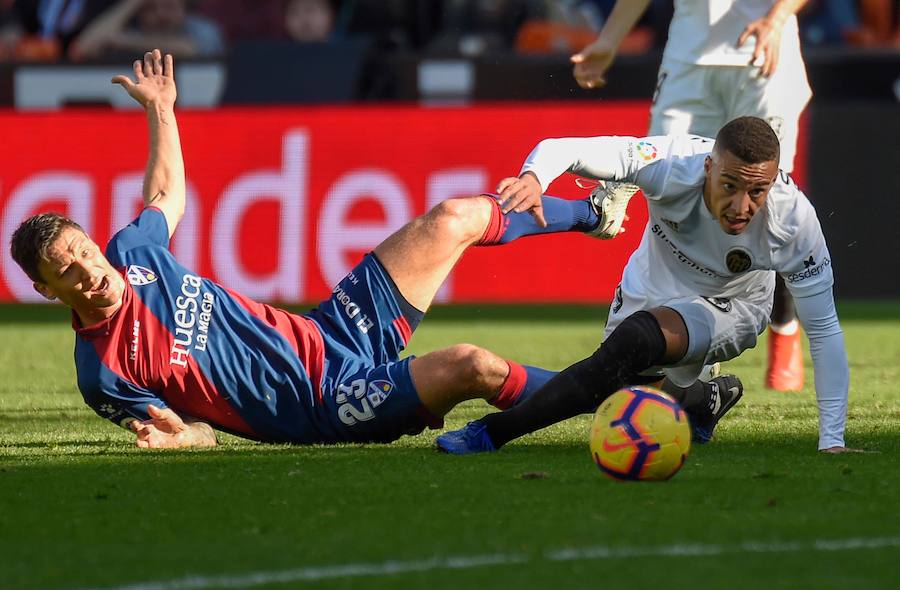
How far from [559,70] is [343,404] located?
669 centimetres

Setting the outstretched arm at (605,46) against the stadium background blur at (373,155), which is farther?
the stadium background blur at (373,155)

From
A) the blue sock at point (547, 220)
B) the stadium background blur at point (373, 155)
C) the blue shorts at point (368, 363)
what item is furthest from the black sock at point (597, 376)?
the stadium background blur at point (373, 155)

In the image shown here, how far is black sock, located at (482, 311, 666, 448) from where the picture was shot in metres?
5.02

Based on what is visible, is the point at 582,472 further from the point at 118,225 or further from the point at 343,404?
the point at 118,225

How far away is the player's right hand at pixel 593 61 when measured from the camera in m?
6.92

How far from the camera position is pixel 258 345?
5.30 m

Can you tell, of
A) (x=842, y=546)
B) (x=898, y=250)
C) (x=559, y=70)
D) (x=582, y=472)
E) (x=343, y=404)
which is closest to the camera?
(x=842, y=546)

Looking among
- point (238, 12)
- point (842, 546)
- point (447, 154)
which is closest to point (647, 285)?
point (842, 546)

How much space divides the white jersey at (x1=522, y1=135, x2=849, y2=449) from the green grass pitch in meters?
0.37

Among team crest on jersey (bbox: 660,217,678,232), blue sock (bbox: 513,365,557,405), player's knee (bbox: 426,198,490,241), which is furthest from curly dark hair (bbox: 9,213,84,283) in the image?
team crest on jersey (bbox: 660,217,678,232)

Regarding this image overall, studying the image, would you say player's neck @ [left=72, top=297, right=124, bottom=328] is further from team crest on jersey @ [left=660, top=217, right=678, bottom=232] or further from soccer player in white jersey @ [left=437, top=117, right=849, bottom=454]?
team crest on jersey @ [left=660, top=217, right=678, bottom=232]

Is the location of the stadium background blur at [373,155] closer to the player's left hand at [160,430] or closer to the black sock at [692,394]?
the black sock at [692,394]

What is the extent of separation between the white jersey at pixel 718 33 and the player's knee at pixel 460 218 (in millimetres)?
1726

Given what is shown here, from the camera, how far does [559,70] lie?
11570 mm
